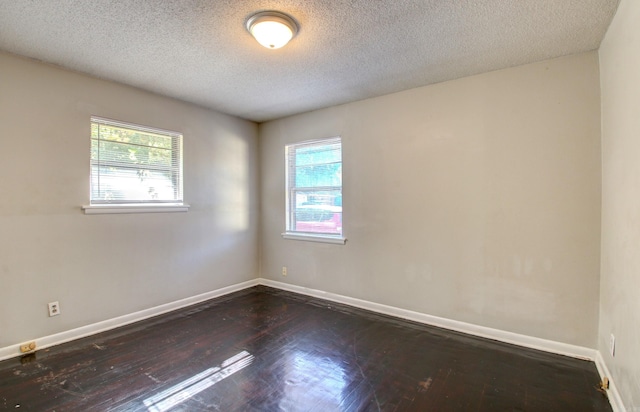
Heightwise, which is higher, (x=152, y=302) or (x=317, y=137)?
(x=317, y=137)

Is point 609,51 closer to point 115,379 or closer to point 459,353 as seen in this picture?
point 459,353

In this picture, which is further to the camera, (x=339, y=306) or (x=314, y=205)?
(x=314, y=205)

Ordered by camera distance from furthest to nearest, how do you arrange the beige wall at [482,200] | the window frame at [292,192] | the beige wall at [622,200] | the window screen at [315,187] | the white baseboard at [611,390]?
the window frame at [292,192] < the window screen at [315,187] < the beige wall at [482,200] < the white baseboard at [611,390] < the beige wall at [622,200]

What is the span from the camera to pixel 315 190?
13.7ft

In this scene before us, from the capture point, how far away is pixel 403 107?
11.0 feet

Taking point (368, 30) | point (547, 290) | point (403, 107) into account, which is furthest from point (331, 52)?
point (547, 290)

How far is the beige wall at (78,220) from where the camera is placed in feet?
8.26

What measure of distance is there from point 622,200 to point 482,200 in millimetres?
1045

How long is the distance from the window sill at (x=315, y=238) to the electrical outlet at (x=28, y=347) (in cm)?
275

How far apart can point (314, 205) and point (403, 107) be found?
1.69 metres

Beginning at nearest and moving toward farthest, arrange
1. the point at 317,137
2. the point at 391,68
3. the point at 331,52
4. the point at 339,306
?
the point at 331,52 → the point at 391,68 → the point at 339,306 → the point at 317,137

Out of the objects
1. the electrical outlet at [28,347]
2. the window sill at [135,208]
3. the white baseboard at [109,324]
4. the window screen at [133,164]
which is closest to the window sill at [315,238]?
the white baseboard at [109,324]

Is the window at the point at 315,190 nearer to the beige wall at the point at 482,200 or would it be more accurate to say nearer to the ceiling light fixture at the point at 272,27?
the beige wall at the point at 482,200

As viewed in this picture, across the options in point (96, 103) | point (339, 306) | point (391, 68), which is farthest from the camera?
point (339, 306)
